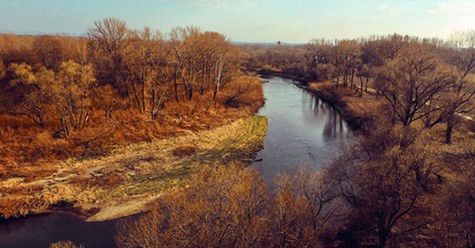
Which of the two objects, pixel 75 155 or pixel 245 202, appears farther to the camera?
pixel 75 155

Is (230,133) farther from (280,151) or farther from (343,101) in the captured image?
(343,101)

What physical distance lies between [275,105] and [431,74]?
117 ft

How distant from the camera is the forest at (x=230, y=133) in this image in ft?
57.6

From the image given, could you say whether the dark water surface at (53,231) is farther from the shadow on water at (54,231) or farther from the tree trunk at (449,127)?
the tree trunk at (449,127)

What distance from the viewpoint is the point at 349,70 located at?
8100cm

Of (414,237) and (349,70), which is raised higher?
(349,70)

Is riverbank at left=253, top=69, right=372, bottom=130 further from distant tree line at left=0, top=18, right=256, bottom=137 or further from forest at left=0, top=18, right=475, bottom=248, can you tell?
distant tree line at left=0, top=18, right=256, bottom=137

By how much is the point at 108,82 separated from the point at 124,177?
76.2 ft

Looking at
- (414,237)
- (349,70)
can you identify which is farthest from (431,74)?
(349,70)

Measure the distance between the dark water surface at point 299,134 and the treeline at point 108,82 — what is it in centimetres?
787

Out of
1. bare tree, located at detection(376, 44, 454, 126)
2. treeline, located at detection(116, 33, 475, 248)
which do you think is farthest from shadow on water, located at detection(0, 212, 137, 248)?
bare tree, located at detection(376, 44, 454, 126)

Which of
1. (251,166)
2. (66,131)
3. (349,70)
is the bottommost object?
(251,166)

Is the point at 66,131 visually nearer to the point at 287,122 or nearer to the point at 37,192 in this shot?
the point at 37,192

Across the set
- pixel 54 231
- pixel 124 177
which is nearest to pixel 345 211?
pixel 124 177
